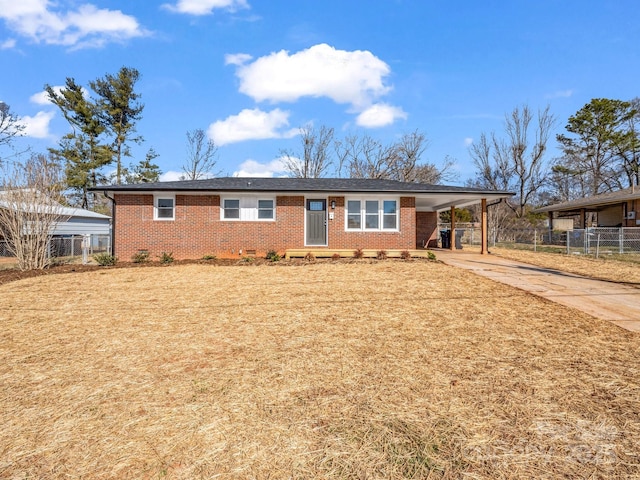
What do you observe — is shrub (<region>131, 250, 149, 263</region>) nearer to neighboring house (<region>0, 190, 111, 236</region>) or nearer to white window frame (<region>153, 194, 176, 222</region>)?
white window frame (<region>153, 194, 176, 222</region>)

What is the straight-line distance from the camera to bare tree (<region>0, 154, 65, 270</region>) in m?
10.3

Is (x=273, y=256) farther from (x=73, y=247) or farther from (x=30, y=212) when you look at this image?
(x=73, y=247)

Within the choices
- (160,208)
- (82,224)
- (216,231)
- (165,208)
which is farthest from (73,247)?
(82,224)

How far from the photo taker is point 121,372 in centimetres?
327

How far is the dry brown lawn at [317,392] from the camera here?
201cm

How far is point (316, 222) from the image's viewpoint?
14.0 metres

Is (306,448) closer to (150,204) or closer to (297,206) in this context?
(297,206)

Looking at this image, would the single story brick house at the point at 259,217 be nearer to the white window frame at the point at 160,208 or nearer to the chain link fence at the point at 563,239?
the white window frame at the point at 160,208

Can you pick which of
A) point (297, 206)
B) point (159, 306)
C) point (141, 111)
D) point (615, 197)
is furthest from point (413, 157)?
point (159, 306)

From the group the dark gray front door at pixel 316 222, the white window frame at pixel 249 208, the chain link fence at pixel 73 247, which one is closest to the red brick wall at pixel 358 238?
the dark gray front door at pixel 316 222

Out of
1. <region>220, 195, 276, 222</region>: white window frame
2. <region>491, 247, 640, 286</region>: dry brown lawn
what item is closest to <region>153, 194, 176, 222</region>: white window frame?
<region>220, 195, 276, 222</region>: white window frame

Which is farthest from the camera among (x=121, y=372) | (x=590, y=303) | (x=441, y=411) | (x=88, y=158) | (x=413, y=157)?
(x=413, y=157)

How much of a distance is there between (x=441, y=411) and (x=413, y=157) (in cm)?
Answer: 3185

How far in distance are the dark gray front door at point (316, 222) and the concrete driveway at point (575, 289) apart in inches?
204
